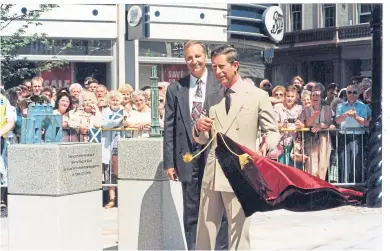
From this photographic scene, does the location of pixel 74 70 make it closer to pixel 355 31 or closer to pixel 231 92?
pixel 355 31

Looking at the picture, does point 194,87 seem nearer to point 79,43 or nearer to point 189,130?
point 189,130

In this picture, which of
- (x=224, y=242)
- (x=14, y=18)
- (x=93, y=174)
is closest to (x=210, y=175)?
(x=224, y=242)

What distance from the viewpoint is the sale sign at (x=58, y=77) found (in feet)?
48.2

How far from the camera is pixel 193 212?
8.55 meters

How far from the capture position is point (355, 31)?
18.0m

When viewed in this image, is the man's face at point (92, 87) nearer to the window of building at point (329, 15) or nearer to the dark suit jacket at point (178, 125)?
the dark suit jacket at point (178, 125)

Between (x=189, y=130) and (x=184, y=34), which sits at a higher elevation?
(x=184, y=34)

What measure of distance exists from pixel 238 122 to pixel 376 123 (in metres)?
5.62

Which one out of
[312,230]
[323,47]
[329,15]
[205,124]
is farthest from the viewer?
[323,47]

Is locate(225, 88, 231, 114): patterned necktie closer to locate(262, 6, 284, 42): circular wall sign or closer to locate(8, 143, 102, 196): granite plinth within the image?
locate(8, 143, 102, 196): granite plinth

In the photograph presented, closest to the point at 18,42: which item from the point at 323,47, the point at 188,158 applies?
the point at 188,158

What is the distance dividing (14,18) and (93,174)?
173 inches

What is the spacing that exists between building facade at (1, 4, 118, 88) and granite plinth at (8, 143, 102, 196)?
583cm
